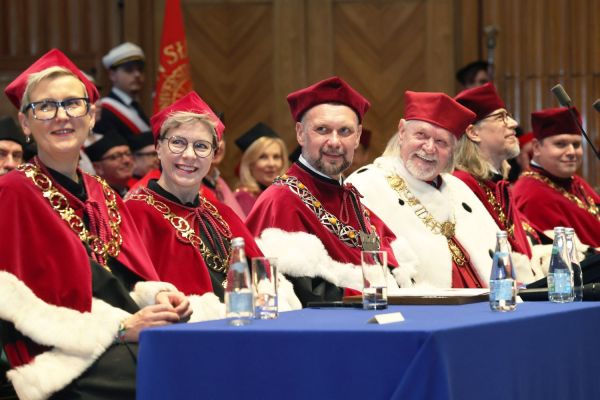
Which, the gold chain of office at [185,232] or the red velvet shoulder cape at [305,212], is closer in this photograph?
the gold chain of office at [185,232]

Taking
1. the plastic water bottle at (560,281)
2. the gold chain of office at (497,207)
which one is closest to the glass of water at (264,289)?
the plastic water bottle at (560,281)

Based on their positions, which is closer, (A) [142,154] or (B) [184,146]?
(B) [184,146]

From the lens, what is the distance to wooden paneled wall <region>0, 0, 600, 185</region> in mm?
10508

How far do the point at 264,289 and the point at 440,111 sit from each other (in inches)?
105

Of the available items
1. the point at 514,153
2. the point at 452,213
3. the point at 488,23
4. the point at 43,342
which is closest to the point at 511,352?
the point at 43,342

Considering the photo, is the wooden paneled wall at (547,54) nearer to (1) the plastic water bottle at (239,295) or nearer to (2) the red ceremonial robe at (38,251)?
(2) the red ceremonial robe at (38,251)

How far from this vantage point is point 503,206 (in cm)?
700

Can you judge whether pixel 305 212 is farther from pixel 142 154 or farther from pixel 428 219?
pixel 142 154

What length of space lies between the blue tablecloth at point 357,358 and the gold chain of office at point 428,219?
7.81 feet

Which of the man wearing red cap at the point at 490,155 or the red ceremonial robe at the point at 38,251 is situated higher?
the man wearing red cap at the point at 490,155

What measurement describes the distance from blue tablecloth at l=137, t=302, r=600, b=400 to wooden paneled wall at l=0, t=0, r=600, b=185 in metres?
7.04

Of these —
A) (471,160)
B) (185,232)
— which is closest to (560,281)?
(185,232)

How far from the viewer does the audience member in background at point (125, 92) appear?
30.6 feet

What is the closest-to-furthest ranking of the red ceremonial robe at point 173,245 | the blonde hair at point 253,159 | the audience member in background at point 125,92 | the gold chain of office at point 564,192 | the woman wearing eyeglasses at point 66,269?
the woman wearing eyeglasses at point 66,269
the red ceremonial robe at point 173,245
the gold chain of office at point 564,192
the blonde hair at point 253,159
the audience member in background at point 125,92
